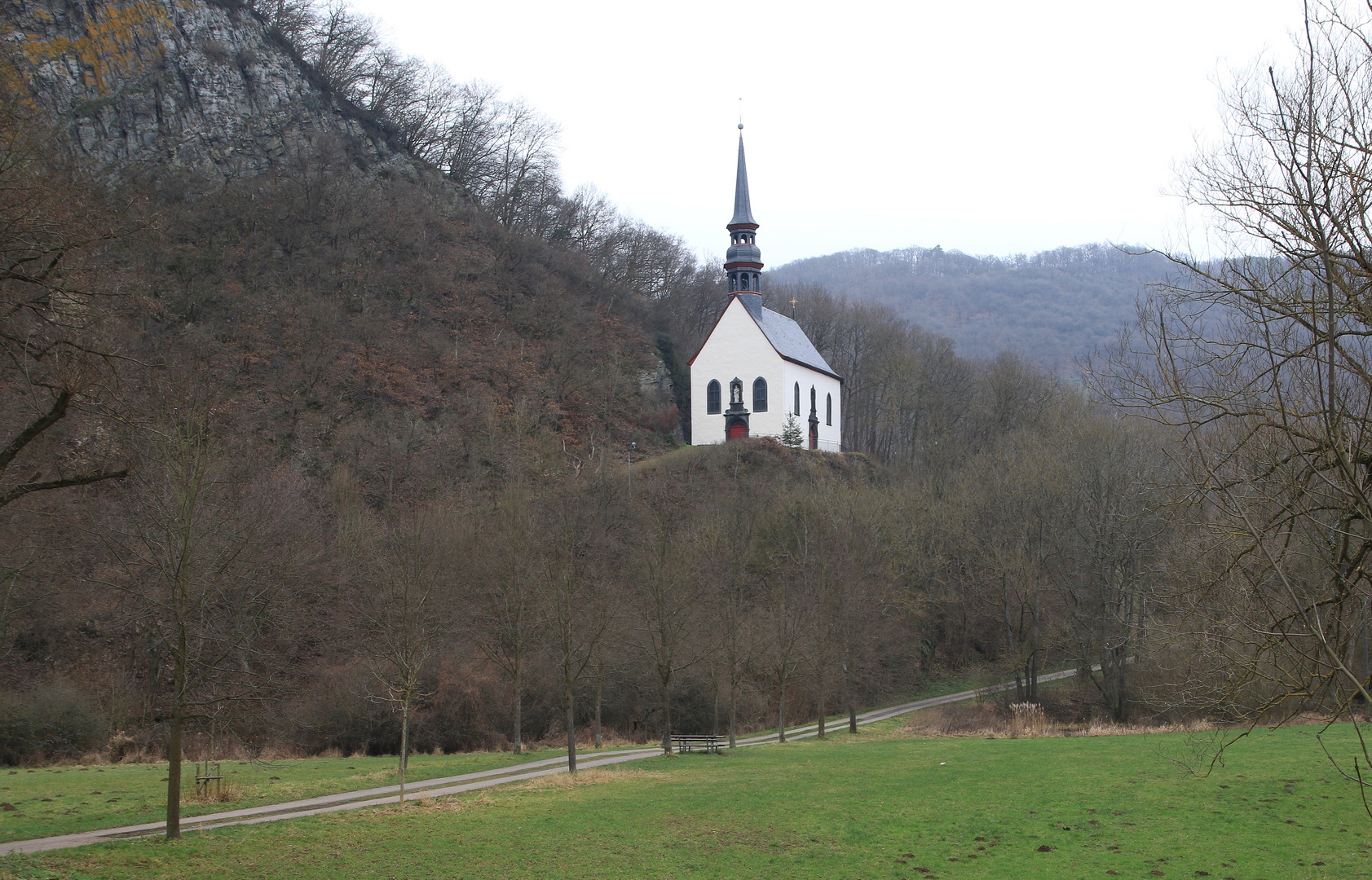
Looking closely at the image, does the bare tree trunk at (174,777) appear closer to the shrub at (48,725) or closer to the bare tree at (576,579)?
the bare tree at (576,579)

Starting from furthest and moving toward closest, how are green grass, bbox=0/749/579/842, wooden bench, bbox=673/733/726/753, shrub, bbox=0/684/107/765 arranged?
1. wooden bench, bbox=673/733/726/753
2. shrub, bbox=0/684/107/765
3. green grass, bbox=0/749/579/842

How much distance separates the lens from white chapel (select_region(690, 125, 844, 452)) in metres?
59.3

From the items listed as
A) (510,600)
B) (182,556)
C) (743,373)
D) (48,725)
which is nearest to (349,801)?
(182,556)

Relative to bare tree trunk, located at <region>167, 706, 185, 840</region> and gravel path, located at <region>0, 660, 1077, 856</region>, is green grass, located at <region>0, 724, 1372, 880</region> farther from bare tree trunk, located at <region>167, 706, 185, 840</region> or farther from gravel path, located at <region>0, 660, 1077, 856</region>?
gravel path, located at <region>0, 660, 1077, 856</region>

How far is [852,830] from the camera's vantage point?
15.5 metres

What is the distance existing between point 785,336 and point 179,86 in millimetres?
43555

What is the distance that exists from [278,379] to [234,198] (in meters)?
16.8

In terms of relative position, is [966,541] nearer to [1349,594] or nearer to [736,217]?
[736,217]

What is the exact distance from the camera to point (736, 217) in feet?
198

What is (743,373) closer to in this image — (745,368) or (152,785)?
(745,368)

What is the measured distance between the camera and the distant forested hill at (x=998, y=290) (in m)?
93.2

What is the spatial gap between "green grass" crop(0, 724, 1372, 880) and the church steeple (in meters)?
43.8

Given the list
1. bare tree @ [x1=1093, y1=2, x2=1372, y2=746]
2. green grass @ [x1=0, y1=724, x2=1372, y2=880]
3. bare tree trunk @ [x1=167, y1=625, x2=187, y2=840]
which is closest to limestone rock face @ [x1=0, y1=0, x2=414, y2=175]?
bare tree trunk @ [x1=167, y1=625, x2=187, y2=840]

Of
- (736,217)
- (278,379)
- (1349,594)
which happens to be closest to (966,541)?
(736,217)
